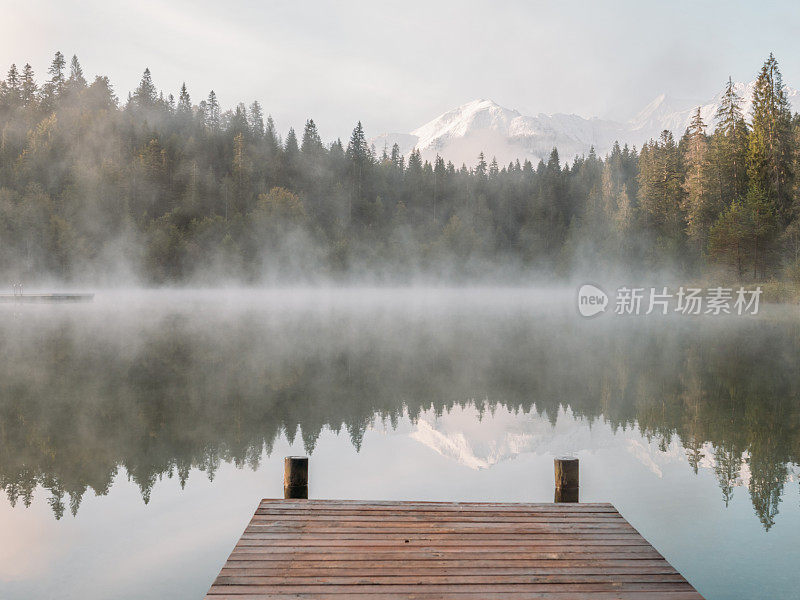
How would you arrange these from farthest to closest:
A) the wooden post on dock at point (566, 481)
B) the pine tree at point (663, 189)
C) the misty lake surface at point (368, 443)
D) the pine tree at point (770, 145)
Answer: the pine tree at point (663, 189) < the pine tree at point (770, 145) < the wooden post on dock at point (566, 481) < the misty lake surface at point (368, 443)

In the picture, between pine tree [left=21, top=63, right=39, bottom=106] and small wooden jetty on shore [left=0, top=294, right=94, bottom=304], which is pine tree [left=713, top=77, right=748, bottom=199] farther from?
pine tree [left=21, top=63, right=39, bottom=106]

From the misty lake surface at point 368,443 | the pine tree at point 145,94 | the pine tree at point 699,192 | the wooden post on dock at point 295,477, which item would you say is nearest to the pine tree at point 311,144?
the pine tree at point 145,94

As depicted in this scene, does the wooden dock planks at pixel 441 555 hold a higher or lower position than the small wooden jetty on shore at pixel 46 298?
lower

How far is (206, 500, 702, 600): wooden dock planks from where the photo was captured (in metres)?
5.67

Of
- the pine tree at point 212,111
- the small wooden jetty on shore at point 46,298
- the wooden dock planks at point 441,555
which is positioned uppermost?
the pine tree at point 212,111

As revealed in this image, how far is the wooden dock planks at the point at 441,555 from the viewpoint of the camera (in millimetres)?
5675

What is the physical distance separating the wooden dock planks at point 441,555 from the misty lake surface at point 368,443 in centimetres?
160

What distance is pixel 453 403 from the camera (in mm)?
18750

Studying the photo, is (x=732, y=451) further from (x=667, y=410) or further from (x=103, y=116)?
(x=103, y=116)

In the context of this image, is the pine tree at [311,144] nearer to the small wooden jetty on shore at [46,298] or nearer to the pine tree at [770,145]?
the small wooden jetty on shore at [46,298]

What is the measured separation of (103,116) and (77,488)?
450 feet

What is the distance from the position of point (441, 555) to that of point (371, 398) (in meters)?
13.1

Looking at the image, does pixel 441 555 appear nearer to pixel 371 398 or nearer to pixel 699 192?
pixel 371 398

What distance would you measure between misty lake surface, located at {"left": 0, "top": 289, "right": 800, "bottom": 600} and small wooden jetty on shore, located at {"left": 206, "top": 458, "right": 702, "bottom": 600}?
5.20 feet
